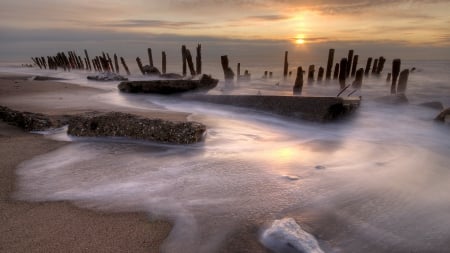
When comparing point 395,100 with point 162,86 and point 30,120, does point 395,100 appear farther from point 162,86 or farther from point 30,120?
point 30,120

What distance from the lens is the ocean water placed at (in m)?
2.53

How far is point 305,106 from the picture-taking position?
7.14 m

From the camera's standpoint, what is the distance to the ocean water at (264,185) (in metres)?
2.53

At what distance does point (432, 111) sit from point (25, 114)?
10.5 meters

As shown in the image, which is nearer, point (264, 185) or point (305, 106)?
point (264, 185)

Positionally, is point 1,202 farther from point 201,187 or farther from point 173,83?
point 173,83

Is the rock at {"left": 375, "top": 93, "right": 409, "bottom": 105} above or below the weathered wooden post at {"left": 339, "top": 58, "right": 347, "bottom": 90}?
below

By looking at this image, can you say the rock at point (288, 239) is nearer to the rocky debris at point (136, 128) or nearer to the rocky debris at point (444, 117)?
the rocky debris at point (136, 128)

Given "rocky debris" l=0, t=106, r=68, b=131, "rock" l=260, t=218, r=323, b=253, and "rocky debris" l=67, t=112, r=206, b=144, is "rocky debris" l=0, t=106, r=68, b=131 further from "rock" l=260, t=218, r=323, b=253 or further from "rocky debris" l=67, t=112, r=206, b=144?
"rock" l=260, t=218, r=323, b=253

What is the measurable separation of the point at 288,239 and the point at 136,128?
326 cm

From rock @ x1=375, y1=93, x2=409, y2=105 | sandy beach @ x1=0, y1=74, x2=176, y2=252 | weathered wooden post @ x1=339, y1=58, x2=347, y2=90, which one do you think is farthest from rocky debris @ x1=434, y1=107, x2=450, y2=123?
weathered wooden post @ x1=339, y1=58, x2=347, y2=90

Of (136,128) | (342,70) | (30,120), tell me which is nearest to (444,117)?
(136,128)

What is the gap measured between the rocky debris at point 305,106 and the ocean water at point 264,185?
121 centimetres

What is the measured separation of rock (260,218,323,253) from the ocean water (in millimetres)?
108
